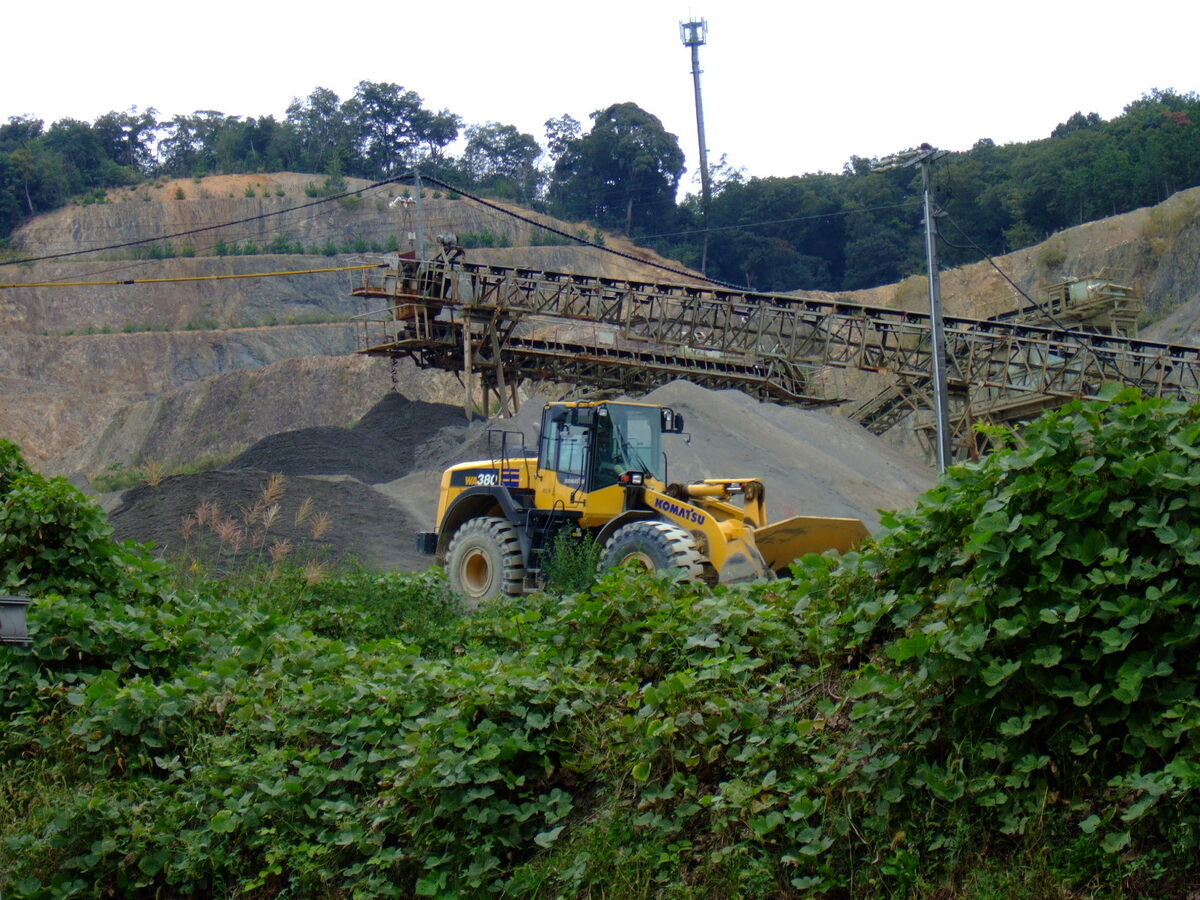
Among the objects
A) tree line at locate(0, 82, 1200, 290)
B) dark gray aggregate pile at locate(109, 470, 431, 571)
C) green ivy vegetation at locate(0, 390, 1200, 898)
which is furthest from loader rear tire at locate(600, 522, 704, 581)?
tree line at locate(0, 82, 1200, 290)

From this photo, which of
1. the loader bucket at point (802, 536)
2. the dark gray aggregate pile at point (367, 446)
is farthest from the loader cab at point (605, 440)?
the dark gray aggregate pile at point (367, 446)

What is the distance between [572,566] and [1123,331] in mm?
35981

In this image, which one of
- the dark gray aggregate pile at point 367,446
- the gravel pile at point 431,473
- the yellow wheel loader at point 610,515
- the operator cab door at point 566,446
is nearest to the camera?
the yellow wheel loader at point 610,515

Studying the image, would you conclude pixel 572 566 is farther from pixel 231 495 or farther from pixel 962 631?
pixel 231 495

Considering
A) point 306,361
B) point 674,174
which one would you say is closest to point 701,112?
point 674,174

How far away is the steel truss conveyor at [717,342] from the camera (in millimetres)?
32875

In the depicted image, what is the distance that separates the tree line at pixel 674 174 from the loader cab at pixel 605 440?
56.4 meters

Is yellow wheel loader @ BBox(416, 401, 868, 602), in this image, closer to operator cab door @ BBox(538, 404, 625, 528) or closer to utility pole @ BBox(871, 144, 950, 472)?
operator cab door @ BBox(538, 404, 625, 528)

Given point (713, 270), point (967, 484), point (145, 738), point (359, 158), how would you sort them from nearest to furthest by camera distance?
point (967, 484) < point (145, 738) < point (713, 270) < point (359, 158)

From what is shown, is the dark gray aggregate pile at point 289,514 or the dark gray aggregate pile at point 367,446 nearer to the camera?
the dark gray aggregate pile at point 289,514

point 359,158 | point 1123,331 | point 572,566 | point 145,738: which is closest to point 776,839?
point 145,738

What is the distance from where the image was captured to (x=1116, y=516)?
4691 mm

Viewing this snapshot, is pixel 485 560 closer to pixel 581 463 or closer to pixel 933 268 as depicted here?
pixel 581 463

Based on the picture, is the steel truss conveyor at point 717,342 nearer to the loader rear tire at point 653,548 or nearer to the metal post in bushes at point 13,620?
the loader rear tire at point 653,548
